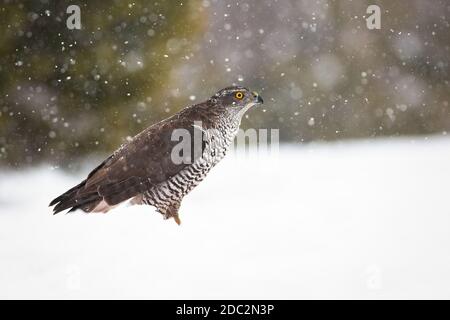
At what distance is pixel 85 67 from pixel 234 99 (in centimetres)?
228

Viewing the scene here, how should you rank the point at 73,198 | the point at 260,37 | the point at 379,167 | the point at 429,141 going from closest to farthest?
the point at 73,198, the point at 379,167, the point at 429,141, the point at 260,37

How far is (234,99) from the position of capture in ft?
13.2

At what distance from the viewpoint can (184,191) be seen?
391cm

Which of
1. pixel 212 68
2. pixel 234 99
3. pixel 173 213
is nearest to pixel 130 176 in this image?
pixel 173 213

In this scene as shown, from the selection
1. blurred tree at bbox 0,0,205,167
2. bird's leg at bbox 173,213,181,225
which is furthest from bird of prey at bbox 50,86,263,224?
blurred tree at bbox 0,0,205,167

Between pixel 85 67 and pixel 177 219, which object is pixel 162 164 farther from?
pixel 85 67

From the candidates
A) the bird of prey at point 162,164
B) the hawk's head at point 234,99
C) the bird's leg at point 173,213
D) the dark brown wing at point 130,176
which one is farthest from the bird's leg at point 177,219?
the hawk's head at point 234,99

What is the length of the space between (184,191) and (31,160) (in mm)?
3066

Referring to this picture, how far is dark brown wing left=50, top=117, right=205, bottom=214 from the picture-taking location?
379cm

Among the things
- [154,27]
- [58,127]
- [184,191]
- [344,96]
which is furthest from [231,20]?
[184,191]

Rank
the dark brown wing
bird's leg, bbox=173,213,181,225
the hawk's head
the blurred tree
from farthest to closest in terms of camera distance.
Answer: the blurred tree < bird's leg, bbox=173,213,181,225 < the hawk's head < the dark brown wing

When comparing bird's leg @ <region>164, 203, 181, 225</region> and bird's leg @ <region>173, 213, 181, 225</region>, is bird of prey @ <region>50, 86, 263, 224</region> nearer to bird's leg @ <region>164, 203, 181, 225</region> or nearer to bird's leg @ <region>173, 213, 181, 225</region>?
bird's leg @ <region>164, 203, 181, 225</region>

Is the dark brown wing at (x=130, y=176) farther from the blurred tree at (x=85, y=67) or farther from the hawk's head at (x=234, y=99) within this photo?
the blurred tree at (x=85, y=67)

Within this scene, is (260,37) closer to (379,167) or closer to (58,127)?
(379,167)
